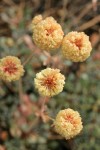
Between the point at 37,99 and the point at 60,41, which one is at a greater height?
the point at 37,99

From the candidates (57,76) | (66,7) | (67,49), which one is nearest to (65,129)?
(57,76)

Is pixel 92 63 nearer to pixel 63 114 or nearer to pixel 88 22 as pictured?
pixel 88 22

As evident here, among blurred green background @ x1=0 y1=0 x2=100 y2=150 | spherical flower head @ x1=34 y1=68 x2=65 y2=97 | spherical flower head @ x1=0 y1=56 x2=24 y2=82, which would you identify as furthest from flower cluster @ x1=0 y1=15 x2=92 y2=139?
blurred green background @ x1=0 y1=0 x2=100 y2=150

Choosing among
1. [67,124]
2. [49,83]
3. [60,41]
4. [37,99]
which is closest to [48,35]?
[60,41]

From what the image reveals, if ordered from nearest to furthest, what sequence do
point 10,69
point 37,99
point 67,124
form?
point 67,124 < point 10,69 < point 37,99

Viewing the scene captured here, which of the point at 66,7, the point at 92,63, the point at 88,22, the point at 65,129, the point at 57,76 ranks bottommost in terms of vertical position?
the point at 65,129

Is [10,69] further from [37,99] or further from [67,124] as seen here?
[37,99]
